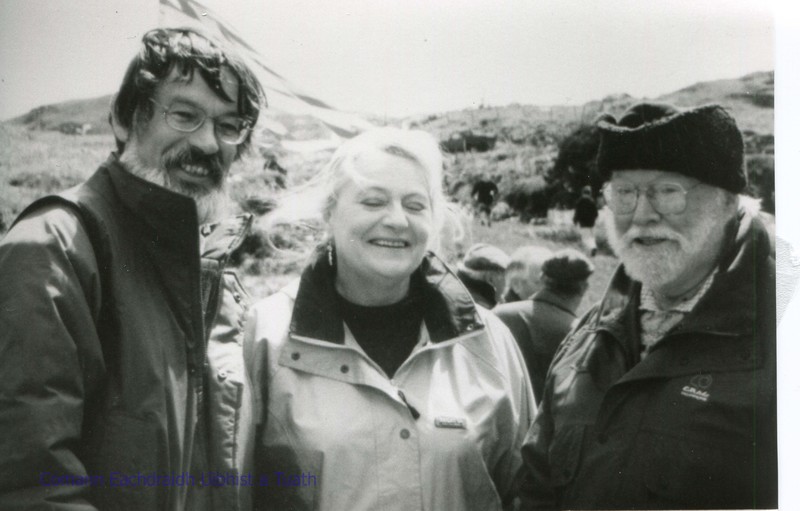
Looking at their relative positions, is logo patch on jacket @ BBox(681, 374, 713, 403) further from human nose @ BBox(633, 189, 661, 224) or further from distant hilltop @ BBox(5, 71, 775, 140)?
distant hilltop @ BBox(5, 71, 775, 140)

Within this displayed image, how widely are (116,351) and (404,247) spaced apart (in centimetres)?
114

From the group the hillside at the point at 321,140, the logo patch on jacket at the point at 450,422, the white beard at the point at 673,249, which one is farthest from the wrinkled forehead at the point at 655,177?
the logo patch on jacket at the point at 450,422

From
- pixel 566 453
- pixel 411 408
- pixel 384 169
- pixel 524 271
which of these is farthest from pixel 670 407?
pixel 384 169

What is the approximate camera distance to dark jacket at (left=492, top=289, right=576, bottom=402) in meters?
3.44

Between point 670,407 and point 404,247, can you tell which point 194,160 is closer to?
point 404,247

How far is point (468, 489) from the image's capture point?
10.5ft

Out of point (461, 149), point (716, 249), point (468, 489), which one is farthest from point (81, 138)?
point (716, 249)

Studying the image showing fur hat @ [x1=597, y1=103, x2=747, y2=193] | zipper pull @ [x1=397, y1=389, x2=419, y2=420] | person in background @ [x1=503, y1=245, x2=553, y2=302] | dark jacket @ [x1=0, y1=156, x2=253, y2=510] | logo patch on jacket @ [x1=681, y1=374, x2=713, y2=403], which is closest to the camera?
dark jacket @ [x1=0, y1=156, x2=253, y2=510]

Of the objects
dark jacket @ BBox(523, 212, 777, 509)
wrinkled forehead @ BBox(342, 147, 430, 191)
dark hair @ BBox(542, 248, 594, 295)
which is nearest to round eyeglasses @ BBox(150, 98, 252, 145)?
wrinkled forehead @ BBox(342, 147, 430, 191)

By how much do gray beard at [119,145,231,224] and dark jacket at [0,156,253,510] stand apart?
3.7 inches

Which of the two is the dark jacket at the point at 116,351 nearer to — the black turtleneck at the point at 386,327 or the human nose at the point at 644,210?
the black turtleneck at the point at 386,327

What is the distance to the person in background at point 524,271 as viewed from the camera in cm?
349

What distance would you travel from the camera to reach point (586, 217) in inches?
138

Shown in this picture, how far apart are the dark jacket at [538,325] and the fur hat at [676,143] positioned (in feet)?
1.94
